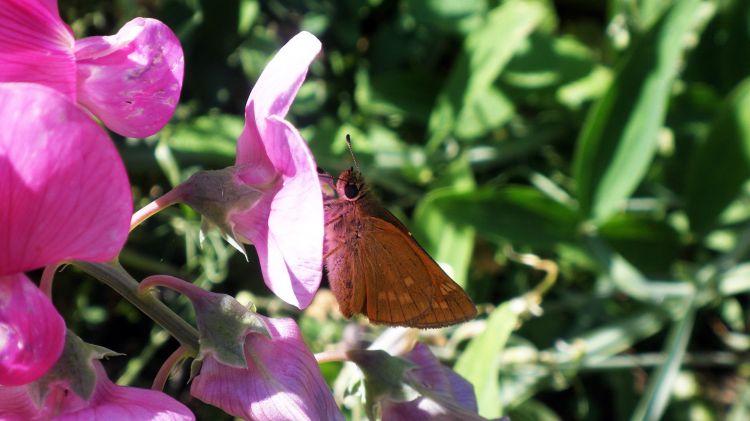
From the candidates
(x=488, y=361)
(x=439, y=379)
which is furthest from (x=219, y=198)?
(x=488, y=361)

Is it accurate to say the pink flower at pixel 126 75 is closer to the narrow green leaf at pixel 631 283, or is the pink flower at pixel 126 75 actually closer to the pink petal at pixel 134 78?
the pink petal at pixel 134 78

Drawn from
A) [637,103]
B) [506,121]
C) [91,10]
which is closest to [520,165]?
[506,121]

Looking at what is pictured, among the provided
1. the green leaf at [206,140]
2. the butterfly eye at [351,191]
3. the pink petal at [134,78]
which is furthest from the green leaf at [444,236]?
the pink petal at [134,78]

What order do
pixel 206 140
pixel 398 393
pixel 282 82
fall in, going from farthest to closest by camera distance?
pixel 206 140 → pixel 398 393 → pixel 282 82

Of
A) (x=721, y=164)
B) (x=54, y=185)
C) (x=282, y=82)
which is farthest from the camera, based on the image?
(x=721, y=164)

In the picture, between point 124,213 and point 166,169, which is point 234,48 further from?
point 124,213

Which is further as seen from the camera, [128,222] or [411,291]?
[411,291]

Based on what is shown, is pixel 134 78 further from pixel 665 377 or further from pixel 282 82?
pixel 665 377
